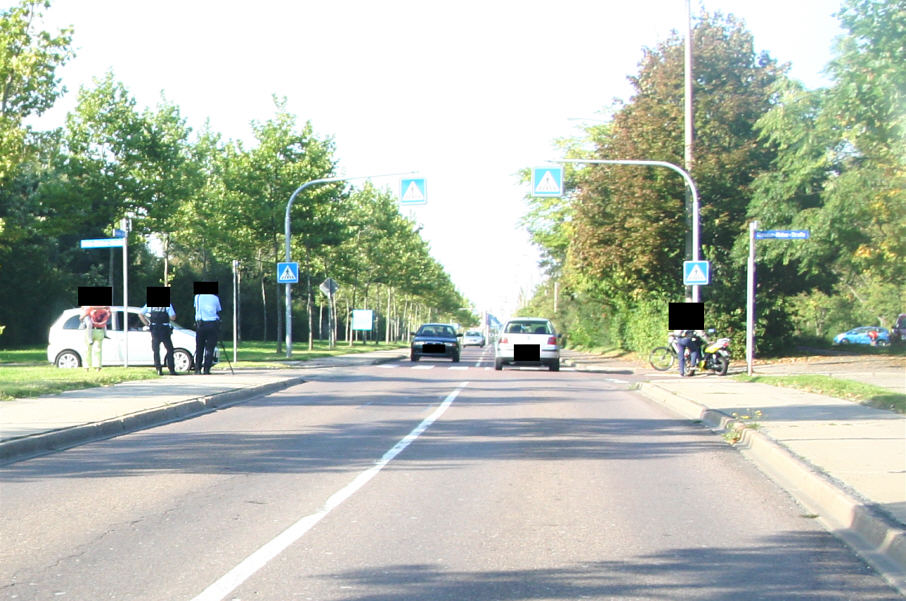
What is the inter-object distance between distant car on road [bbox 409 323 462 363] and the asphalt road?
23806 mm

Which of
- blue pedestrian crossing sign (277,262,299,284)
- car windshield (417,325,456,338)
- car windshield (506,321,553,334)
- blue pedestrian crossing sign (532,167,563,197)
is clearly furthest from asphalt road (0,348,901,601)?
car windshield (417,325,456,338)

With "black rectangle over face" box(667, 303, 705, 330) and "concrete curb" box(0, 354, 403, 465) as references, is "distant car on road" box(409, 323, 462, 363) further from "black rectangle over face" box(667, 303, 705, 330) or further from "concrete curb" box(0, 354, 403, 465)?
"concrete curb" box(0, 354, 403, 465)

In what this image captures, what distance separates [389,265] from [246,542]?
51586 millimetres

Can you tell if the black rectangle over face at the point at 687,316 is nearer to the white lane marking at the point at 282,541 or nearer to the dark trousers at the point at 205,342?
the dark trousers at the point at 205,342

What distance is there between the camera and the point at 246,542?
6430mm

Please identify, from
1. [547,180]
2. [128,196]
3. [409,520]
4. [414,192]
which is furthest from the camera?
Result: [128,196]

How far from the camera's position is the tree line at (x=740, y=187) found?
27.8 metres

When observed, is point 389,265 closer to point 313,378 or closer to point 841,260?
point 841,260

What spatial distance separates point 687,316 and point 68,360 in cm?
1462

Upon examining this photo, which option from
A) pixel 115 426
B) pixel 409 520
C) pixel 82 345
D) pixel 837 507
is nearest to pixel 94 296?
pixel 82 345

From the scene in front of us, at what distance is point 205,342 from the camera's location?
21250mm

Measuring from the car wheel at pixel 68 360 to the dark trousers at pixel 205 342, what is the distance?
4.02 metres

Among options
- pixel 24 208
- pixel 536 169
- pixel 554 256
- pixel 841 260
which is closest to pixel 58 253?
pixel 24 208

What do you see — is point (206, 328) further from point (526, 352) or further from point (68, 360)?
point (526, 352)
